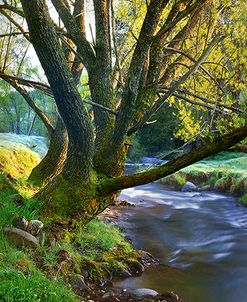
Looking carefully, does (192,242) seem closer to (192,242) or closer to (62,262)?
(192,242)

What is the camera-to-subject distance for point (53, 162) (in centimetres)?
788

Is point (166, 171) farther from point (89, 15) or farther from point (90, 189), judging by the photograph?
point (89, 15)

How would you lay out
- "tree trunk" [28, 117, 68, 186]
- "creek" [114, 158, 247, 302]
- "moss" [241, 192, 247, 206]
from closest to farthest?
"creek" [114, 158, 247, 302], "tree trunk" [28, 117, 68, 186], "moss" [241, 192, 247, 206]

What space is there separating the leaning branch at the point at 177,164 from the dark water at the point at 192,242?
1.32 metres

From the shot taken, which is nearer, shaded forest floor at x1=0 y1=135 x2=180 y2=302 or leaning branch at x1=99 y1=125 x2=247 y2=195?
shaded forest floor at x1=0 y1=135 x2=180 y2=302

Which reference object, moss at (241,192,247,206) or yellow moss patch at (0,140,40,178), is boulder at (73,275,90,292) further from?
moss at (241,192,247,206)

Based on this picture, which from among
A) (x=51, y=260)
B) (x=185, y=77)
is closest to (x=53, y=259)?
(x=51, y=260)

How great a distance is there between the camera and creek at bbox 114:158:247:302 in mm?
5227

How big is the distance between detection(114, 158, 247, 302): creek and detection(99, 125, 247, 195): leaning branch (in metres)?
1.31

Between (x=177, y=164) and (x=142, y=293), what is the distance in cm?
164

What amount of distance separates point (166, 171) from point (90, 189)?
1.11 metres

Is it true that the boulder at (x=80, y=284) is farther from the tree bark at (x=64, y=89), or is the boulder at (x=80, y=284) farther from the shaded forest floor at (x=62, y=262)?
the tree bark at (x=64, y=89)

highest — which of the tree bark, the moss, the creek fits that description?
the tree bark

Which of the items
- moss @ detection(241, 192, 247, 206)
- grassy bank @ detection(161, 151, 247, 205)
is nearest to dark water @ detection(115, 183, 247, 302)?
moss @ detection(241, 192, 247, 206)
